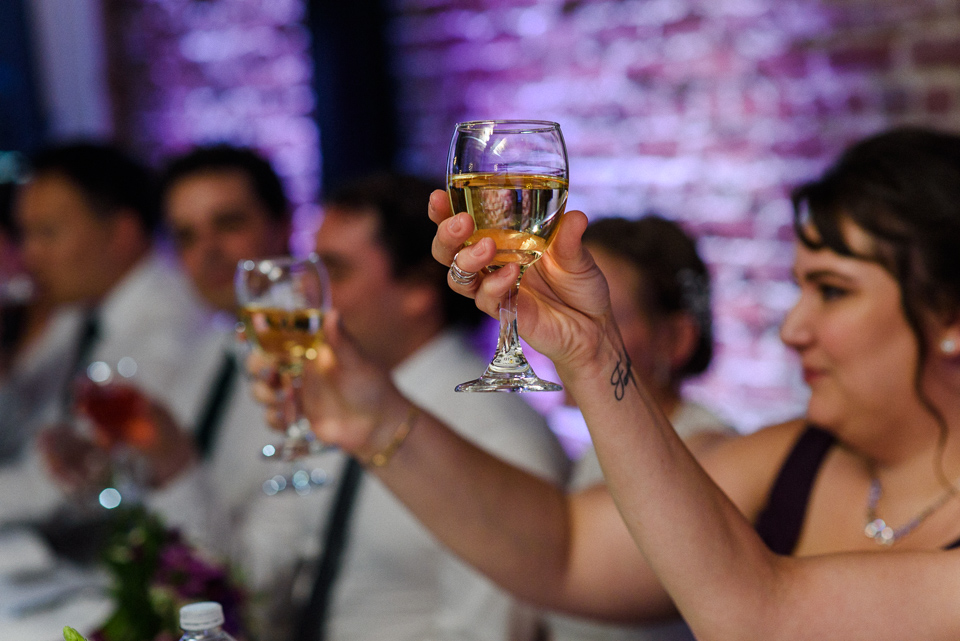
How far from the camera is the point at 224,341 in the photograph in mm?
3238

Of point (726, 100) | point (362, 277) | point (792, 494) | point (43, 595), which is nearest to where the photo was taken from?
point (792, 494)

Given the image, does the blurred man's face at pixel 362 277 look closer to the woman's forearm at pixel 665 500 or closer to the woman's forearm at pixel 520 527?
the woman's forearm at pixel 520 527

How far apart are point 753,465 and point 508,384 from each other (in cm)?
84

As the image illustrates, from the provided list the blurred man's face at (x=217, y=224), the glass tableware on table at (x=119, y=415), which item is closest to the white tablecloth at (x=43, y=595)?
the glass tableware on table at (x=119, y=415)

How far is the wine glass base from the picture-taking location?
838mm

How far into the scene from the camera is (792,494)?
149cm

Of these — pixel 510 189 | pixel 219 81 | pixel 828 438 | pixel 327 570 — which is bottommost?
pixel 327 570

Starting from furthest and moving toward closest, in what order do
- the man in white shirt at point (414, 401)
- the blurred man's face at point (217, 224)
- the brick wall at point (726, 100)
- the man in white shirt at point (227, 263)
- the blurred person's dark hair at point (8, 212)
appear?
the blurred person's dark hair at point (8, 212) < the blurred man's face at point (217, 224) < the man in white shirt at point (227, 263) < the brick wall at point (726, 100) < the man in white shirt at point (414, 401)

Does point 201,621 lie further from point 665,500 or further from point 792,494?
point 792,494

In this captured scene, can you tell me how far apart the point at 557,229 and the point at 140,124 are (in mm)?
4540

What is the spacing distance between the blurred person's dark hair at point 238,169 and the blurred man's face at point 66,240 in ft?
2.03

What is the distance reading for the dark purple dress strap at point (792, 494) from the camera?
58.2 inches

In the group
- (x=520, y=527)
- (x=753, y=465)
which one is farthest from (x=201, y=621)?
(x=753, y=465)

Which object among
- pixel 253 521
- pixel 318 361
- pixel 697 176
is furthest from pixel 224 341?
pixel 318 361
